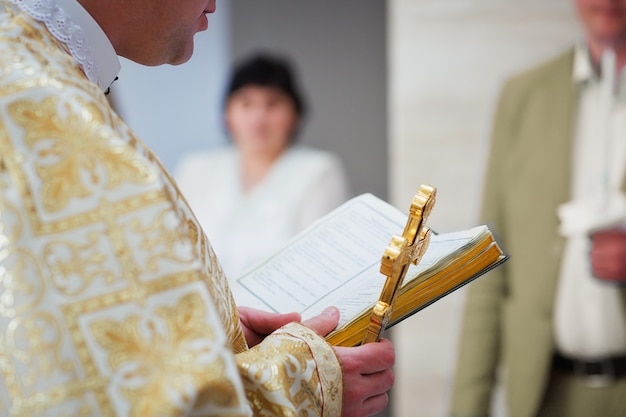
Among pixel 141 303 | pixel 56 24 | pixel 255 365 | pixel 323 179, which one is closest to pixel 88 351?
pixel 141 303

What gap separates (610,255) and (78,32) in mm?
1623

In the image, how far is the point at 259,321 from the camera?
1185 mm

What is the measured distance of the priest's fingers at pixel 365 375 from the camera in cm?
101

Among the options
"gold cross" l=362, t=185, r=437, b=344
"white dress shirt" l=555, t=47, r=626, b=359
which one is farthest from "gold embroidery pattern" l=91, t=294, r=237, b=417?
"white dress shirt" l=555, t=47, r=626, b=359

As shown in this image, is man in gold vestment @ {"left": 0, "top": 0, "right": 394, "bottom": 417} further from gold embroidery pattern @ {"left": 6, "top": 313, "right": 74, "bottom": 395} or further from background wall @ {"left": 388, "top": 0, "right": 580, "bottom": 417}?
background wall @ {"left": 388, "top": 0, "right": 580, "bottom": 417}

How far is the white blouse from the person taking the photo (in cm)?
370

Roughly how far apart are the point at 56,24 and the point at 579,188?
176cm

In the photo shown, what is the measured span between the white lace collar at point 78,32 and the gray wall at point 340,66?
330 centimetres

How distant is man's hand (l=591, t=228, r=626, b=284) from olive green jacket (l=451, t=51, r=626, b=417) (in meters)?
Result: 0.10

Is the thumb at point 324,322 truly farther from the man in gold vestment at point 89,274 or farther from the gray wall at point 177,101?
the gray wall at point 177,101

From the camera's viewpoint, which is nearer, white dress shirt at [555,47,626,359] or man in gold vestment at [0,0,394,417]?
man in gold vestment at [0,0,394,417]

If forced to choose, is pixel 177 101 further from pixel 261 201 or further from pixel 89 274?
pixel 89 274

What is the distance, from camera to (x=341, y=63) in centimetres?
438

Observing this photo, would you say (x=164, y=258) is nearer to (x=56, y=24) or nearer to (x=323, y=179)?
(x=56, y=24)
